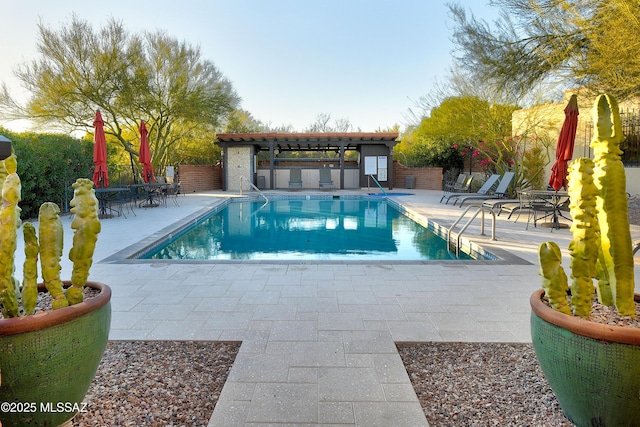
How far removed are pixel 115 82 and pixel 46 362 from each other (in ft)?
52.6

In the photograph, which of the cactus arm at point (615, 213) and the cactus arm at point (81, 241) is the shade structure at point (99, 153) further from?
the cactus arm at point (615, 213)

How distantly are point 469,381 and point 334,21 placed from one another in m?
15.0

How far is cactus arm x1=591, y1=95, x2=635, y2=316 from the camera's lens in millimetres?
1729

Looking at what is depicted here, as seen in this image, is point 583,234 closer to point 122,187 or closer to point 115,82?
point 122,187

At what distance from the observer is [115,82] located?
1515cm

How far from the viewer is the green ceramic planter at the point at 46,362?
1524mm

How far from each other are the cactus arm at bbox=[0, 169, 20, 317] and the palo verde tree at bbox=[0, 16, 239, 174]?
1540cm

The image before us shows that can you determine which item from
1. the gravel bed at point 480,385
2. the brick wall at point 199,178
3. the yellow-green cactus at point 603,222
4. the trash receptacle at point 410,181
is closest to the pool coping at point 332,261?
the gravel bed at point 480,385

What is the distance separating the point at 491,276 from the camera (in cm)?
433

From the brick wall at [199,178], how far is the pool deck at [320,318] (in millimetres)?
13923

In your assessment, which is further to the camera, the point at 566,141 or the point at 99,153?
the point at 99,153

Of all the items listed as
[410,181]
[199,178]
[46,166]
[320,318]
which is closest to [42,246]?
[320,318]

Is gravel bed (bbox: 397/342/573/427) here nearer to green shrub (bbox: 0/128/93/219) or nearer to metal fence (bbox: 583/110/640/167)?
green shrub (bbox: 0/128/93/219)

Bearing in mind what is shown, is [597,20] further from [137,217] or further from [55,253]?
[137,217]
